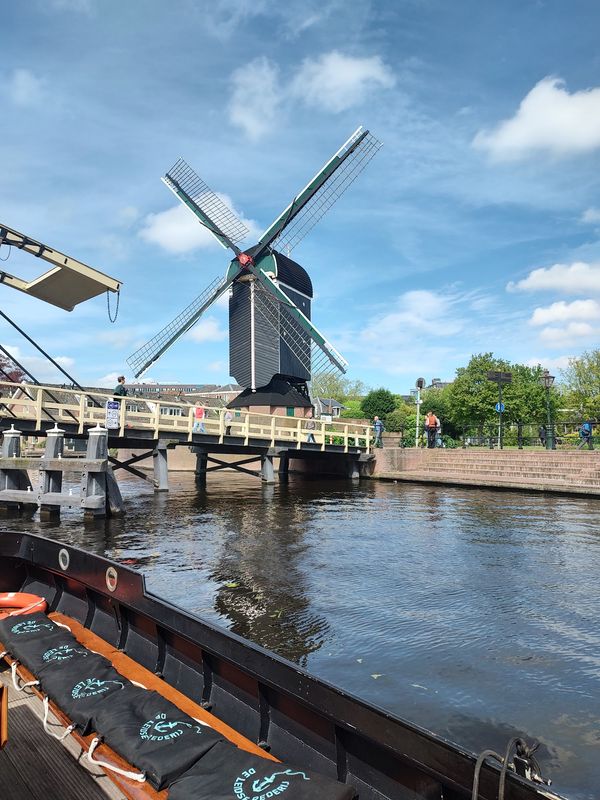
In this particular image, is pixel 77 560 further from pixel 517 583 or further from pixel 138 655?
pixel 517 583

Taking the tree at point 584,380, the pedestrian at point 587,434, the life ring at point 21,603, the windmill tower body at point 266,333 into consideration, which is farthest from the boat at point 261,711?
the tree at point 584,380

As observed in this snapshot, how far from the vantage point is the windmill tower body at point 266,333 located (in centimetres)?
3750

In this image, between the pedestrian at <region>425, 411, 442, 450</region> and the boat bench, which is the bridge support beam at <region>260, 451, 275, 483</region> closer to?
the pedestrian at <region>425, 411, 442, 450</region>

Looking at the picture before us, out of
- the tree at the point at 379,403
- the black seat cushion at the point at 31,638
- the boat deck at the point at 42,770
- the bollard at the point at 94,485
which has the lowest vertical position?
the boat deck at the point at 42,770

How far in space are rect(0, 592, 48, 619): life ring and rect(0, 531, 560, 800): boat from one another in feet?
0.58

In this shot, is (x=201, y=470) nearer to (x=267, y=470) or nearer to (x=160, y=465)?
(x=267, y=470)

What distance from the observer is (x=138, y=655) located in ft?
15.0

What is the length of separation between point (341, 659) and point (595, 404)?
45.1 m

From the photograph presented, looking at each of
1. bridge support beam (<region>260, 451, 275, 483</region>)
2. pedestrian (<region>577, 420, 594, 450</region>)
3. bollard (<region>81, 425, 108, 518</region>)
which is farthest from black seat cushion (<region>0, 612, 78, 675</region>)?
pedestrian (<region>577, 420, 594, 450</region>)

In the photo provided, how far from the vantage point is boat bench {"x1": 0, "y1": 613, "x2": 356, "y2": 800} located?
8.48 feet

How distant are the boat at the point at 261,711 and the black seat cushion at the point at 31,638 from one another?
3.9 inches

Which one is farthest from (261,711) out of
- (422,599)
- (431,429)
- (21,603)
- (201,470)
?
(431,429)

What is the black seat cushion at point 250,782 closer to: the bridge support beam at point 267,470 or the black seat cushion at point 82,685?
the black seat cushion at point 82,685

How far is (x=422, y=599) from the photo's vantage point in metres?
7.54
